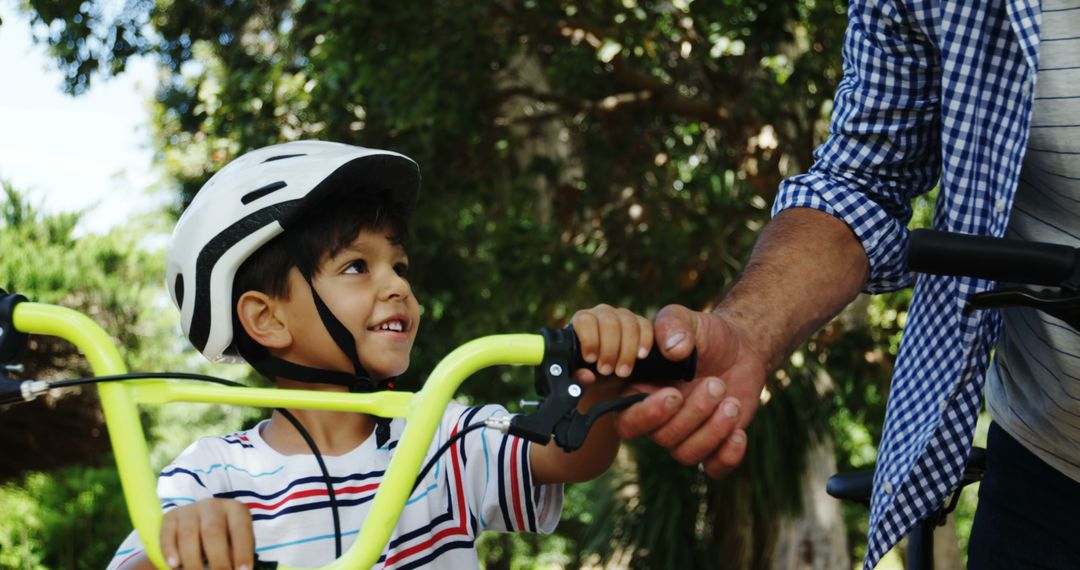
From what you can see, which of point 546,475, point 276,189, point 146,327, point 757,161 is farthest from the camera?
point 146,327

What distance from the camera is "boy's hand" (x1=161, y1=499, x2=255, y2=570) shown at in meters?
1.82

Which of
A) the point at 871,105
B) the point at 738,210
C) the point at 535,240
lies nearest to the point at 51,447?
the point at 535,240

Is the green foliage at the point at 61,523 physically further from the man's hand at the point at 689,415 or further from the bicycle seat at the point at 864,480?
the man's hand at the point at 689,415

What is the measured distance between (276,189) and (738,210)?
238 inches

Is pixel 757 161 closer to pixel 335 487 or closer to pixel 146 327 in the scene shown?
pixel 335 487

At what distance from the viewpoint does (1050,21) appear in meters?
2.08

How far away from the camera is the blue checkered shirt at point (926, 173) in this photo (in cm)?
218

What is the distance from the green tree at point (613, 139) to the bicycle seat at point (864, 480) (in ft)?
15.0

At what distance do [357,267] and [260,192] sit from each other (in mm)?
289

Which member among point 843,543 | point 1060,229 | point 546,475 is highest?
point 1060,229

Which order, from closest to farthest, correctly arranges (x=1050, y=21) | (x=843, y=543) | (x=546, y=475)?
(x=1050, y=21)
(x=546, y=475)
(x=843, y=543)

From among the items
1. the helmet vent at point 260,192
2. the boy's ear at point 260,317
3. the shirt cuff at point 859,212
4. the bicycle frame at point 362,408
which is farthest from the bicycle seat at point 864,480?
the helmet vent at point 260,192

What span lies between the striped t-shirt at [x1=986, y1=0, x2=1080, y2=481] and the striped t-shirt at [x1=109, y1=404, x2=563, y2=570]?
3.41ft

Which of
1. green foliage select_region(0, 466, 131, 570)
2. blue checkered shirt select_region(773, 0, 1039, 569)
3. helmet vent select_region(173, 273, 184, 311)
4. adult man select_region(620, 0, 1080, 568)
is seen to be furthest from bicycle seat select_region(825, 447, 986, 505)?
green foliage select_region(0, 466, 131, 570)
